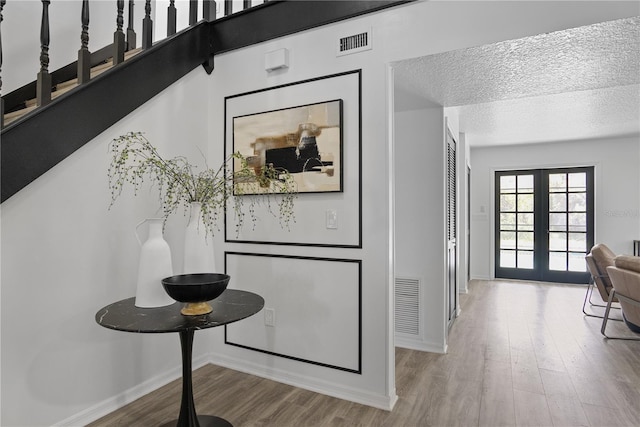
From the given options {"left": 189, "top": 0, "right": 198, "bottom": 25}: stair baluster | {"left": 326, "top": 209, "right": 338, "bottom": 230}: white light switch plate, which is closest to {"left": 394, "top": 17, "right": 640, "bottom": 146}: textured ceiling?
{"left": 326, "top": 209, "right": 338, "bottom": 230}: white light switch plate

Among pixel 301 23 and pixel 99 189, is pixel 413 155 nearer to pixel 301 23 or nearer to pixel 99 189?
pixel 301 23

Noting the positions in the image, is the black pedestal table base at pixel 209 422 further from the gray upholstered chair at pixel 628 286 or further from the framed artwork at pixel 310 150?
the gray upholstered chair at pixel 628 286

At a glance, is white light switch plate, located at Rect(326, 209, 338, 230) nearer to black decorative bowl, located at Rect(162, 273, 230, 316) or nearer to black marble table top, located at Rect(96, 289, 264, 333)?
black marble table top, located at Rect(96, 289, 264, 333)

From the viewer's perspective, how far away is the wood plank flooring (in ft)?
7.20

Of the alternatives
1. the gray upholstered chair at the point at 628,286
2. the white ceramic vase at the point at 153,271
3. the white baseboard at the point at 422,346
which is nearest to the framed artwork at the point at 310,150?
the white ceramic vase at the point at 153,271

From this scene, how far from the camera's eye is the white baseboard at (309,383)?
2.32 meters

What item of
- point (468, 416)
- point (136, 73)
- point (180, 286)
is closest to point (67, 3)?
point (136, 73)

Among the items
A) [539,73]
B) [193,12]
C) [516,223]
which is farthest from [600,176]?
[193,12]

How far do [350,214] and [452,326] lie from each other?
7.64ft

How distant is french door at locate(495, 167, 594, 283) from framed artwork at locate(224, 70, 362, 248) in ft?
17.8

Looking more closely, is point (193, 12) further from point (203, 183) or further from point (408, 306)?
point (408, 306)

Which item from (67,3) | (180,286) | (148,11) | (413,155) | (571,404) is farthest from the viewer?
(413,155)

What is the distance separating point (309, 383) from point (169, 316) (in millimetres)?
1185

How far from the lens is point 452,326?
4.02 m
